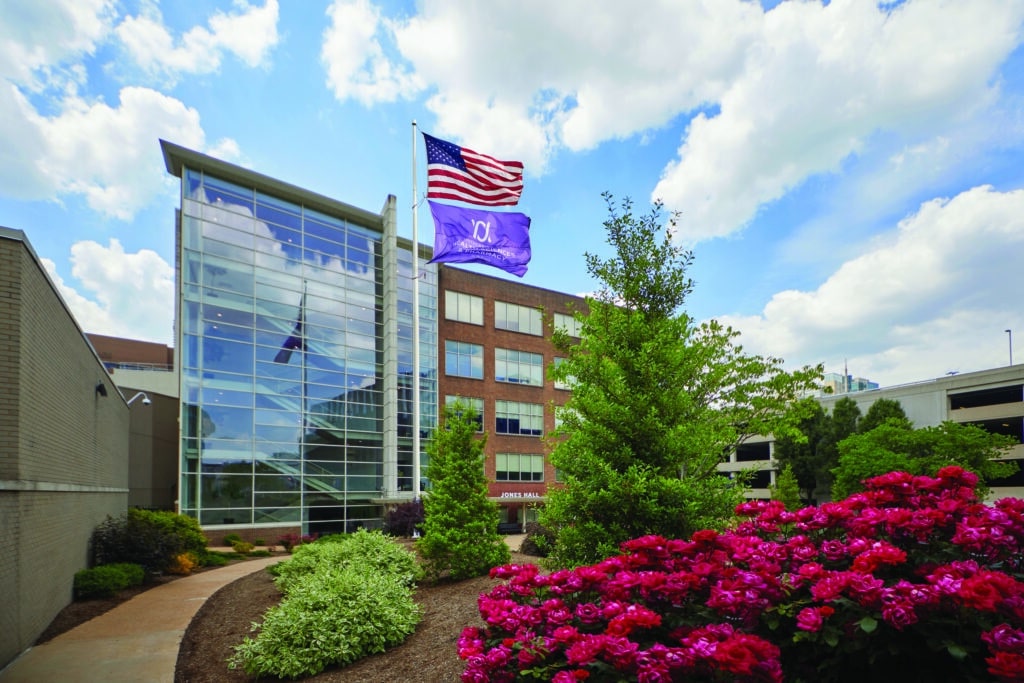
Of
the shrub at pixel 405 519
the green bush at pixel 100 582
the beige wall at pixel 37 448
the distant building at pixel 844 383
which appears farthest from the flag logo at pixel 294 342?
the distant building at pixel 844 383

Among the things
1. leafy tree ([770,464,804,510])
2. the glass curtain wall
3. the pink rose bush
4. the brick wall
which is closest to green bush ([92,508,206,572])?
the glass curtain wall

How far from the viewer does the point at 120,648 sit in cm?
1020

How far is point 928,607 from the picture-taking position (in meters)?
3.68

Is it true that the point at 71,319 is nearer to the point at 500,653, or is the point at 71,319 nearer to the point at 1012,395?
the point at 500,653

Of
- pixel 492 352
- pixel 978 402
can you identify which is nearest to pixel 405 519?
pixel 492 352

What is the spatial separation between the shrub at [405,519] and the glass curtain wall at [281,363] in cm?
752

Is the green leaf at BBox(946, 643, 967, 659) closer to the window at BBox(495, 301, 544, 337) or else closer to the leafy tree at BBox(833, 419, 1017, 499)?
the leafy tree at BBox(833, 419, 1017, 499)

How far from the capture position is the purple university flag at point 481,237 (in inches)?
914

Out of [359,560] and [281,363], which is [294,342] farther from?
[359,560]

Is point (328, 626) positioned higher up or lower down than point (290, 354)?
lower down

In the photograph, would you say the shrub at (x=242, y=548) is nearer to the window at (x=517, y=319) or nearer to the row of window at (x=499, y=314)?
the row of window at (x=499, y=314)

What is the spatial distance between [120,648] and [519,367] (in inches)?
1353

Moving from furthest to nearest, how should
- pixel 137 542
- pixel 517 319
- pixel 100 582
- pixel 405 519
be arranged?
pixel 517 319 < pixel 405 519 < pixel 137 542 < pixel 100 582

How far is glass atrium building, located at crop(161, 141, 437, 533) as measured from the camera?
30125mm
